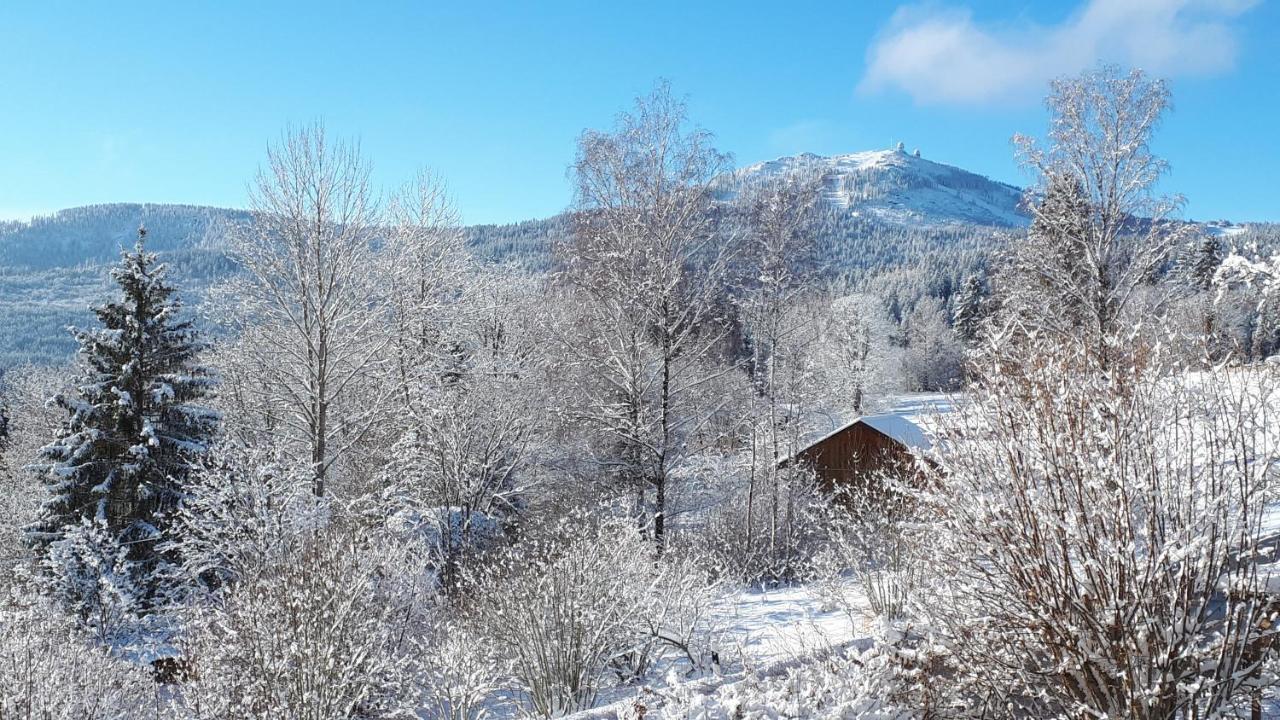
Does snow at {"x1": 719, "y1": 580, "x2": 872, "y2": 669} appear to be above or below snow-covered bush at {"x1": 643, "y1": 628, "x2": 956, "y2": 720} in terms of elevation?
below

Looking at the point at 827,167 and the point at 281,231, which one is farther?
the point at 827,167

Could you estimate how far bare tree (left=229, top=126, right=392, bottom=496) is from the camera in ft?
41.9

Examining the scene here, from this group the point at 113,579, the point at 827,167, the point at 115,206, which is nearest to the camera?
the point at 113,579

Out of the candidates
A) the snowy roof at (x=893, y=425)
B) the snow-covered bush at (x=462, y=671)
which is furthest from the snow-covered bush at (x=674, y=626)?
the snowy roof at (x=893, y=425)

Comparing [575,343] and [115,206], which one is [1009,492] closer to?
[575,343]

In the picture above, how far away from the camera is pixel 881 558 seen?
880cm

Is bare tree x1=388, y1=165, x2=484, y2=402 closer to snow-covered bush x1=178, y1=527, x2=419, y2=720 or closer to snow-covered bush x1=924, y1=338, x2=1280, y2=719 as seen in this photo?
snow-covered bush x1=178, y1=527, x2=419, y2=720

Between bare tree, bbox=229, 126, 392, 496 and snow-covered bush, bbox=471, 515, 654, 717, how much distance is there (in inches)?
272

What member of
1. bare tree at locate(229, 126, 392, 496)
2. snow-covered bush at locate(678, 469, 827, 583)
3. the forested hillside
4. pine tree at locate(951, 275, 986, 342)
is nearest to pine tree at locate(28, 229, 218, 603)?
bare tree at locate(229, 126, 392, 496)

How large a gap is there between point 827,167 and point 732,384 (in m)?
6.20

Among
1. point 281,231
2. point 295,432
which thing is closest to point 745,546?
point 295,432

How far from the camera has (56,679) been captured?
21.8ft

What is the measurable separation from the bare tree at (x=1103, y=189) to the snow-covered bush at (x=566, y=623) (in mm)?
9909

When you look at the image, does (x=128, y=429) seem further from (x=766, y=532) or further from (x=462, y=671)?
(x=766, y=532)
